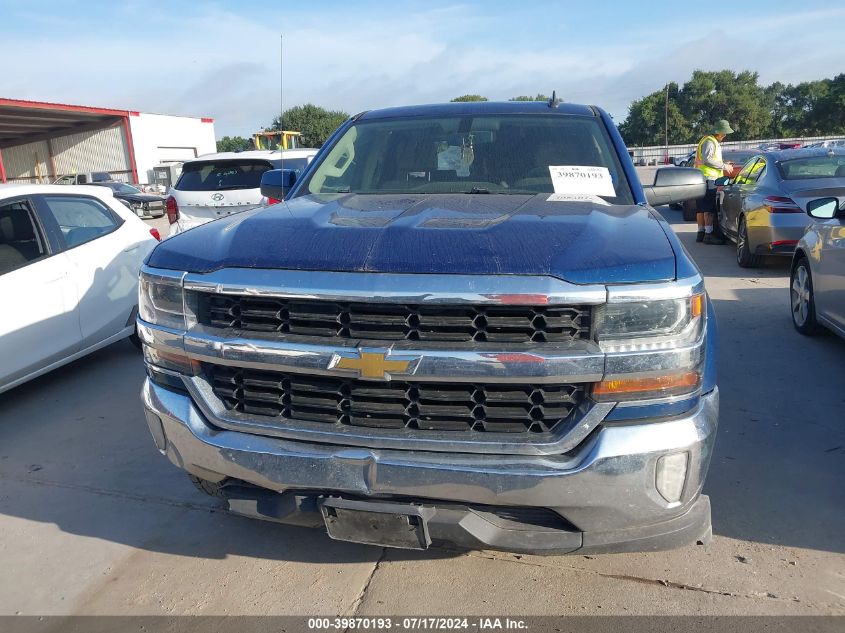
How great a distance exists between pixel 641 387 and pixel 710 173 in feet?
35.9

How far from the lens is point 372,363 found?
2307mm

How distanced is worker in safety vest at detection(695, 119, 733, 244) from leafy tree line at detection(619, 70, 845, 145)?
70456 millimetres

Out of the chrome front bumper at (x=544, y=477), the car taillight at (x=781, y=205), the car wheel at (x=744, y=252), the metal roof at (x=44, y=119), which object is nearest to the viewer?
the chrome front bumper at (x=544, y=477)

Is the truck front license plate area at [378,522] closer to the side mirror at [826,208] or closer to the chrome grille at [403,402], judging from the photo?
the chrome grille at [403,402]

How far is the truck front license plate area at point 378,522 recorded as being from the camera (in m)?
2.34

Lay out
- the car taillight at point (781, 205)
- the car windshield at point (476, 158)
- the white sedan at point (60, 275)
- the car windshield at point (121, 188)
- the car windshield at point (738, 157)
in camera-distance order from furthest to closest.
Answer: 1. the car windshield at point (121, 188)
2. the car windshield at point (738, 157)
3. the car taillight at point (781, 205)
4. the white sedan at point (60, 275)
5. the car windshield at point (476, 158)

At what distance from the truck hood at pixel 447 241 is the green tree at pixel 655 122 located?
263ft

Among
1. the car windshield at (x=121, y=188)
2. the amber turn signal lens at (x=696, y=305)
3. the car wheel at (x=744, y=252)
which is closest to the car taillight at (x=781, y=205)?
the car wheel at (x=744, y=252)

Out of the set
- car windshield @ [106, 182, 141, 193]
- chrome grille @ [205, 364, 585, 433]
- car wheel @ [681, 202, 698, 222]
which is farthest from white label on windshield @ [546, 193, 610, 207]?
car windshield @ [106, 182, 141, 193]

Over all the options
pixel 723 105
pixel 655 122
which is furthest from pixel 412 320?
pixel 723 105

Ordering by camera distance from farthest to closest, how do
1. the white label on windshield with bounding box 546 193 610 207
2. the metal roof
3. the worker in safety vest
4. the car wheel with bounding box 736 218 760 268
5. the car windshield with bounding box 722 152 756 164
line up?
1. the metal roof
2. the car windshield with bounding box 722 152 756 164
3. the worker in safety vest
4. the car wheel with bounding box 736 218 760 268
5. the white label on windshield with bounding box 546 193 610 207

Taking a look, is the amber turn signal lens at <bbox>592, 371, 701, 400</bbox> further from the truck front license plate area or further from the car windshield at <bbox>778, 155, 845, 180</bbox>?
the car windshield at <bbox>778, 155, 845, 180</bbox>

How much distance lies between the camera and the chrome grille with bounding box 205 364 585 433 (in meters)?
2.29

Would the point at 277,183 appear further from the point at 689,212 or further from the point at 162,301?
the point at 689,212
